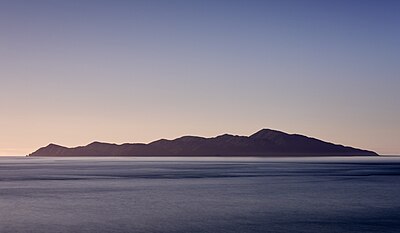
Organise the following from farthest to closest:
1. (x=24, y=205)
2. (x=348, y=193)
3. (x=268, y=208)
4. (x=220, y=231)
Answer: (x=348, y=193), (x=24, y=205), (x=268, y=208), (x=220, y=231)

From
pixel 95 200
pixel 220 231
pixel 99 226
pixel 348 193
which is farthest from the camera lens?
pixel 348 193

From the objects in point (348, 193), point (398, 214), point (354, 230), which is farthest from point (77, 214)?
point (348, 193)

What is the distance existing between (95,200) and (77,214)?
448 inches

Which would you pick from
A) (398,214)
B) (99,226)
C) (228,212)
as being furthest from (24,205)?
(398,214)

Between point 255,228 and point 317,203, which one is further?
point 317,203

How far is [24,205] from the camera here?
4716cm

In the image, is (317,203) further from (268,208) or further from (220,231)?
(220,231)

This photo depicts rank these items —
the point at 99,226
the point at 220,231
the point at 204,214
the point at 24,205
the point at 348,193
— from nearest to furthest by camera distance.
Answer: the point at 220,231 < the point at 99,226 < the point at 204,214 < the point at 24,205 < the point at 348,193

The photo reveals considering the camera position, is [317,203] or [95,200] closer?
[317,203]

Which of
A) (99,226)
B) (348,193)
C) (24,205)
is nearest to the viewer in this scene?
(99,226)

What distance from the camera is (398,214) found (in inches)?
1576

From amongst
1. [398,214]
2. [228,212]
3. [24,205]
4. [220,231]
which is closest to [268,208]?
[228,212]

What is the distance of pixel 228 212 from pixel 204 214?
1982mm

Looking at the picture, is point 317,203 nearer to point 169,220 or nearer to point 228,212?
point 228,212
